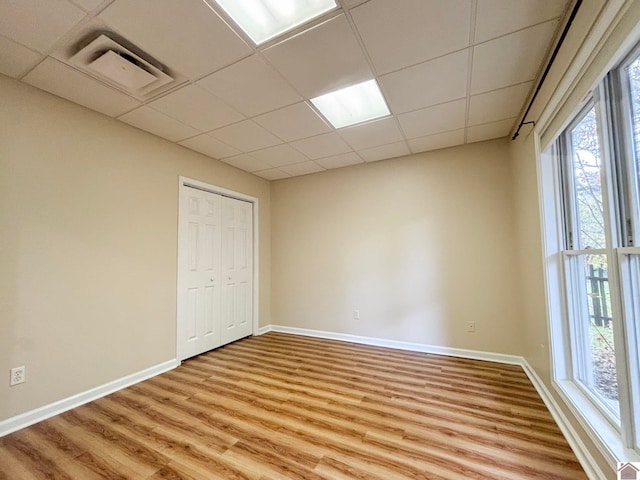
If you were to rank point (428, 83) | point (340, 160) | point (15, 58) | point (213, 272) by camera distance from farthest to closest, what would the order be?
1. point (340, 160)
2. point (213, 272)
3. point (428, 83)
4. point (15, 58)

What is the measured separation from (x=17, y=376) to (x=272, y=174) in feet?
11.0

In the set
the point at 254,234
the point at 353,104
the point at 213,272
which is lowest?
the point at 213,272

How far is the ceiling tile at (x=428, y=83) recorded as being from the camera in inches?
72.5

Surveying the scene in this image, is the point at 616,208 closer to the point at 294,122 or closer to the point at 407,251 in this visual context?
the point at 407,251

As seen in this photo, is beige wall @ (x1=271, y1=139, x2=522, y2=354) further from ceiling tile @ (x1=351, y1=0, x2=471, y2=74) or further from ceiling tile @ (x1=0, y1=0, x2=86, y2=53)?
ceiling tile @ (x1=0, y1=0, x2=86, y2=53)

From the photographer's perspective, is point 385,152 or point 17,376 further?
point 385,152

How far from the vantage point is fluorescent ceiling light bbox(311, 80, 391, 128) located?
7.38ft

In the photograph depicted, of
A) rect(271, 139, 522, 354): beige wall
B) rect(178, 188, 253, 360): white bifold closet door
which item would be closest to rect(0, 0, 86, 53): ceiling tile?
rect(178, 188, 253, 360): white bifold closet door

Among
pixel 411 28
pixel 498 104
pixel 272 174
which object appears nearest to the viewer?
pixel 411 28

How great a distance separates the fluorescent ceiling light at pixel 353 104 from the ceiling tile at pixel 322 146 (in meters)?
0.27

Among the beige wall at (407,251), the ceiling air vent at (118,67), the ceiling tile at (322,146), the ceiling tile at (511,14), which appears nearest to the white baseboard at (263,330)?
the beige wall at (407,251)

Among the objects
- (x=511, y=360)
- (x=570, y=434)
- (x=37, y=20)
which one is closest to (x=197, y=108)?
(x=37, y=20)

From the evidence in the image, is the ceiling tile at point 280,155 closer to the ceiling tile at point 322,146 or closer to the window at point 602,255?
the ceiling tile at point 322,146

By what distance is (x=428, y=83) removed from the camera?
2043 millimetres
